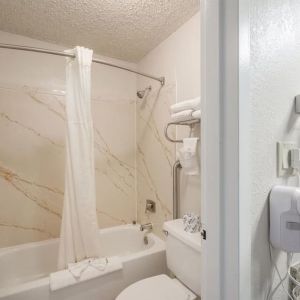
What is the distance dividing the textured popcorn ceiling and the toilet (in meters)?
1.54

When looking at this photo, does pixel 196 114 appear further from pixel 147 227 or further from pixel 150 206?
pixel 147 227

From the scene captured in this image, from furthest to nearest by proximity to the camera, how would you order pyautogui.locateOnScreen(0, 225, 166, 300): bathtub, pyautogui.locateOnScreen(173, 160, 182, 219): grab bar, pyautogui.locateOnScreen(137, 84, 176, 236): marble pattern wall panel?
pyautogui.locateOnScreen(137, 84, 176, 236): marble pattern wall panel → pyautogui.locateOnScreen(173, 160, 182, 219): grab bar → pyautogui.locateOnScreen(0, 225, 166, 300): bathtub

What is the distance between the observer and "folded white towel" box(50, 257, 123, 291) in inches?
53.4

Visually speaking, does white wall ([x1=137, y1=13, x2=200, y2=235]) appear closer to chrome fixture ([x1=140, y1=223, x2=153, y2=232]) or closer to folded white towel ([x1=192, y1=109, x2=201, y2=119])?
chrome fixture ([x1=140, y1=223, x2=153, y2=232])

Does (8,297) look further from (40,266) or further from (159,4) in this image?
(159,4)

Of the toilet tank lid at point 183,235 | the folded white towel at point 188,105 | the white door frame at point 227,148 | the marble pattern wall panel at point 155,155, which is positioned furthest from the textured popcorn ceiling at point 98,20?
the toilet tank lid at point 183,235

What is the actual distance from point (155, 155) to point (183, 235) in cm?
95

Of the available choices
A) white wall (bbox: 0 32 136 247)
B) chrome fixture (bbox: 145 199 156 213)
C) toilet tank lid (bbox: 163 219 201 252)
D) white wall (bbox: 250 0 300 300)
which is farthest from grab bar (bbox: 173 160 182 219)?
white wall (bbox: 250 0 300 300)

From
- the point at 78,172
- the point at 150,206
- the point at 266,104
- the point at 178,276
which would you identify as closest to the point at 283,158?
the point at 266,104

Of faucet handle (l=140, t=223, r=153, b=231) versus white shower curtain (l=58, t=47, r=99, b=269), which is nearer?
white shower curtain (l=58, t=47, r=99, b=269)

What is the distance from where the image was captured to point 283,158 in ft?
2.56

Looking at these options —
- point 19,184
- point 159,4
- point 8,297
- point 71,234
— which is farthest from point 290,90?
point 19,184

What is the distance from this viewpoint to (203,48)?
0.70 m

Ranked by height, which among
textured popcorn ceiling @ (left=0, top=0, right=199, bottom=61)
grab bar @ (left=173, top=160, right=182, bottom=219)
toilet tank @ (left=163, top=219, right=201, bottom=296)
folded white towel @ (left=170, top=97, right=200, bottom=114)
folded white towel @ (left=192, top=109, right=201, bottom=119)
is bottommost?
toilet tank @ (left=163, top=219, right=201, bottom=296)
